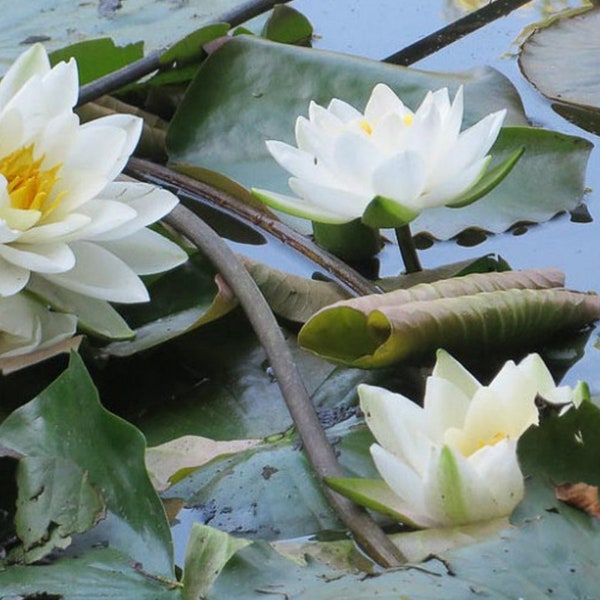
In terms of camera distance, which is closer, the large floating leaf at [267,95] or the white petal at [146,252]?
the white petal at [146,252]

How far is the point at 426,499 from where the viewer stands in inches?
27.6

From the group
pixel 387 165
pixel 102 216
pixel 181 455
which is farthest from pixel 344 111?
pixel 181 455

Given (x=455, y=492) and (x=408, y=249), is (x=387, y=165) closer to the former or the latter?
(x=408, y=249)

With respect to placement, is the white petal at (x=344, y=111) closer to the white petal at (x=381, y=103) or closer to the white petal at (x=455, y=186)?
the white petal at (x=381, y=103)

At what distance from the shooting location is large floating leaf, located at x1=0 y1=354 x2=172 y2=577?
743mm

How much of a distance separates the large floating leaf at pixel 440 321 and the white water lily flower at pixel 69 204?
0.15 m

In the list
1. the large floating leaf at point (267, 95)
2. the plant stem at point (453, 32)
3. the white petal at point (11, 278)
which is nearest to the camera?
the white petal at point (11, 278)

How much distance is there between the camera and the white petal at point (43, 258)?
0.86 meters

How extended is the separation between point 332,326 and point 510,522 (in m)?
0.26

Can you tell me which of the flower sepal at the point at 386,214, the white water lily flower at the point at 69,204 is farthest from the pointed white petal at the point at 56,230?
the flower sepal at the point at 386,214

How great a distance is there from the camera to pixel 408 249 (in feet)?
3.37

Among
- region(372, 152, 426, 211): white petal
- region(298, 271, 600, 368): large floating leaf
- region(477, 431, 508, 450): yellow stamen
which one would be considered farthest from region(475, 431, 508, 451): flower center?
region(372, 152, 426, 211): white petal

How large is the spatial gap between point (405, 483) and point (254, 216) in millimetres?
493

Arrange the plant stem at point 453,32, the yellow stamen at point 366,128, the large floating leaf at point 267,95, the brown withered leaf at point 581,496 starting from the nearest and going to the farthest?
1. the brown withered leaf at point 581,496
2. the yellow stamen at point 366,128
3. the large floating leaf at point 267,95
4. the plant stem at point 453,32
